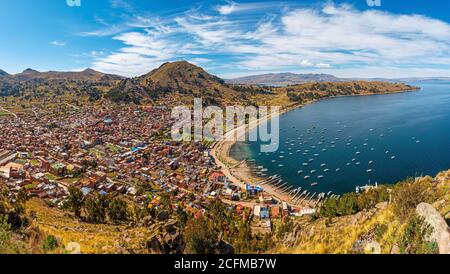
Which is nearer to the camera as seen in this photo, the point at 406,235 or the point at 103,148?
the point at 406,235

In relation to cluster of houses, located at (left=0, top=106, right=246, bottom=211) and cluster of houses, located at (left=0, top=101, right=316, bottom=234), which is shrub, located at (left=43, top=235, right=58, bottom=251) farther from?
cluster of houses, located at (left=0, top=106, right=246, bottom=211)

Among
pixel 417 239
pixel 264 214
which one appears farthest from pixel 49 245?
pixel 264 214

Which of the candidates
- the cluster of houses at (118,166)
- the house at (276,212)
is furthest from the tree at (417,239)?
the house at (276,212)

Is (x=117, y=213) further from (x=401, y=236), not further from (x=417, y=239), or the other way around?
(x=417, y=239)

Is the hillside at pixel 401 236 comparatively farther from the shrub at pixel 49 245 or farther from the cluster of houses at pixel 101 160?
the cluster of houses at pixel 101 160

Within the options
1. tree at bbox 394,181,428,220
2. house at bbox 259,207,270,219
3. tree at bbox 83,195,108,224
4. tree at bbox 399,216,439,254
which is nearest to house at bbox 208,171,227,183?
house at bbox 259,207,270,219

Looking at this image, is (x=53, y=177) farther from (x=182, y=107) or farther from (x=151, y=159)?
(x=182, y=107)

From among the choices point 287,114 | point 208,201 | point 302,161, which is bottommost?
point 208,201
